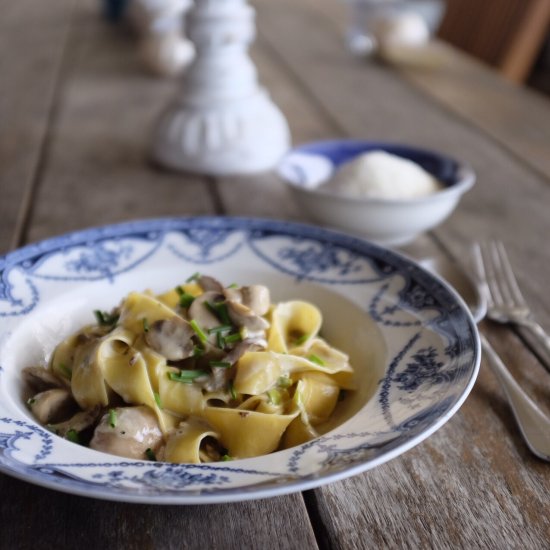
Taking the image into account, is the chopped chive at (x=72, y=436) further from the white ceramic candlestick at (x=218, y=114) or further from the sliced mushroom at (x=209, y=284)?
the white ceramic candlestick at (x=218, y=114)

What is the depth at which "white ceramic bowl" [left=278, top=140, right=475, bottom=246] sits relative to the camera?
1.09m

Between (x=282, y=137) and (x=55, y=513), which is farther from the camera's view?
(x=282, y=137)

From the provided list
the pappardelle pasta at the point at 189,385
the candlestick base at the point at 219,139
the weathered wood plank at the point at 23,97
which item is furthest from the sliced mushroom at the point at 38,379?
the candlestick base at the point at 219,139

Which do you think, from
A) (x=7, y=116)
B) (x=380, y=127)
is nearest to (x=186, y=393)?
(x=380, y=127)

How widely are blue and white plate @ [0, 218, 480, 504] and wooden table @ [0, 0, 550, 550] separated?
0.06 m

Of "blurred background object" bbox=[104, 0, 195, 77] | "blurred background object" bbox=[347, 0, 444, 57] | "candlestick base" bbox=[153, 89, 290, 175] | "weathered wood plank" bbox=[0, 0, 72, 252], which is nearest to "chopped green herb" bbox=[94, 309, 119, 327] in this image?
"weathered wood plank" bbox=[0, 0, 72, 252]

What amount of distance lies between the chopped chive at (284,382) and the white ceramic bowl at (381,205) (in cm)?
41

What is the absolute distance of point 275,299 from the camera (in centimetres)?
94

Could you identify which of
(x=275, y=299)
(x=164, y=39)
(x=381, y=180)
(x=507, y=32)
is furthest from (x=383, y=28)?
(x=275, y=299)

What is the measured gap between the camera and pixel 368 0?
2.81 meters

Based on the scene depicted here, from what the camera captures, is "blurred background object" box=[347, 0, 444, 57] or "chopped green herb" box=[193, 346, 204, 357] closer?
"chopped green herb" box=[193, 346, 204, 357]

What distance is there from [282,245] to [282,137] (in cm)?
64

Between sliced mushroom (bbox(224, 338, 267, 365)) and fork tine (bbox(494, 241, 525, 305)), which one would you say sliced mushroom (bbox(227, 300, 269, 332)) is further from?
fork tine (bbox(494, 241, 525, 305))

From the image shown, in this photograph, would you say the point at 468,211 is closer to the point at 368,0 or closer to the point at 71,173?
the point at 71,173
